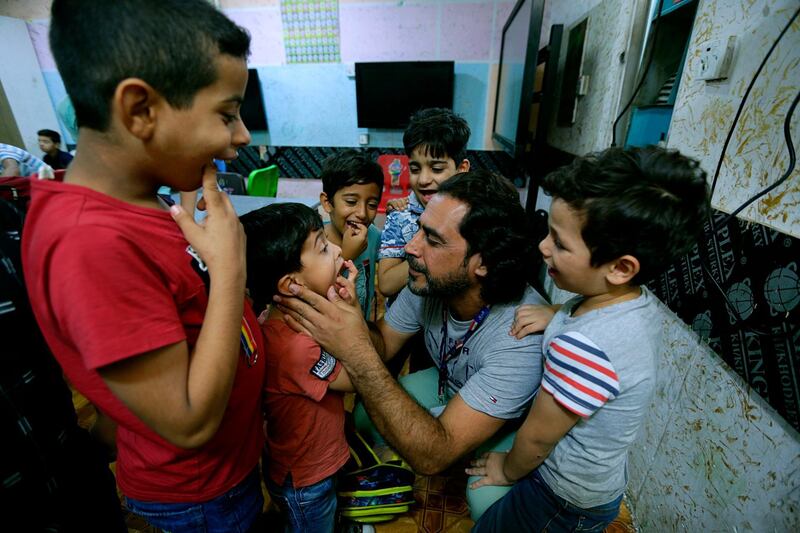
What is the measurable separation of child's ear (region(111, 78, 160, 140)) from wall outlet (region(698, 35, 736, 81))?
4.81ft

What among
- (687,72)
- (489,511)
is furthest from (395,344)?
(687,72)

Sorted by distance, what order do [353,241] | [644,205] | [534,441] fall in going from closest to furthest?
[644,205], [534,441], [353,241]

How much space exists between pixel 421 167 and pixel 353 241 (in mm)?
547

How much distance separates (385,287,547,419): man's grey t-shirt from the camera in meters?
1.02

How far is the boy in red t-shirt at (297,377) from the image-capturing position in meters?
0.91

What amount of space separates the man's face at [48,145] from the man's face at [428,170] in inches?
201

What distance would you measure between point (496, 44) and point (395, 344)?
4.07m

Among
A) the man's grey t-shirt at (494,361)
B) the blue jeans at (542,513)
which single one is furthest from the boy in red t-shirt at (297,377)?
the blue jeans at (542,513)

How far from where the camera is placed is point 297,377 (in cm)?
90

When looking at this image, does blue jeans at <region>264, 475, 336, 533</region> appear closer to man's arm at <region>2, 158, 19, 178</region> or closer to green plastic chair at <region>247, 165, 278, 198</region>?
man's arm at <region>2, 158, 19, 178</region>

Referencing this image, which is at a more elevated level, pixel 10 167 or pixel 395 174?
pixel 10 167

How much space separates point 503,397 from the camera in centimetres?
101

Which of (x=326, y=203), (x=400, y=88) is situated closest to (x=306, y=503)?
(x=326, y=203)

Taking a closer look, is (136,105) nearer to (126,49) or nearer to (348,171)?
(126,49)
